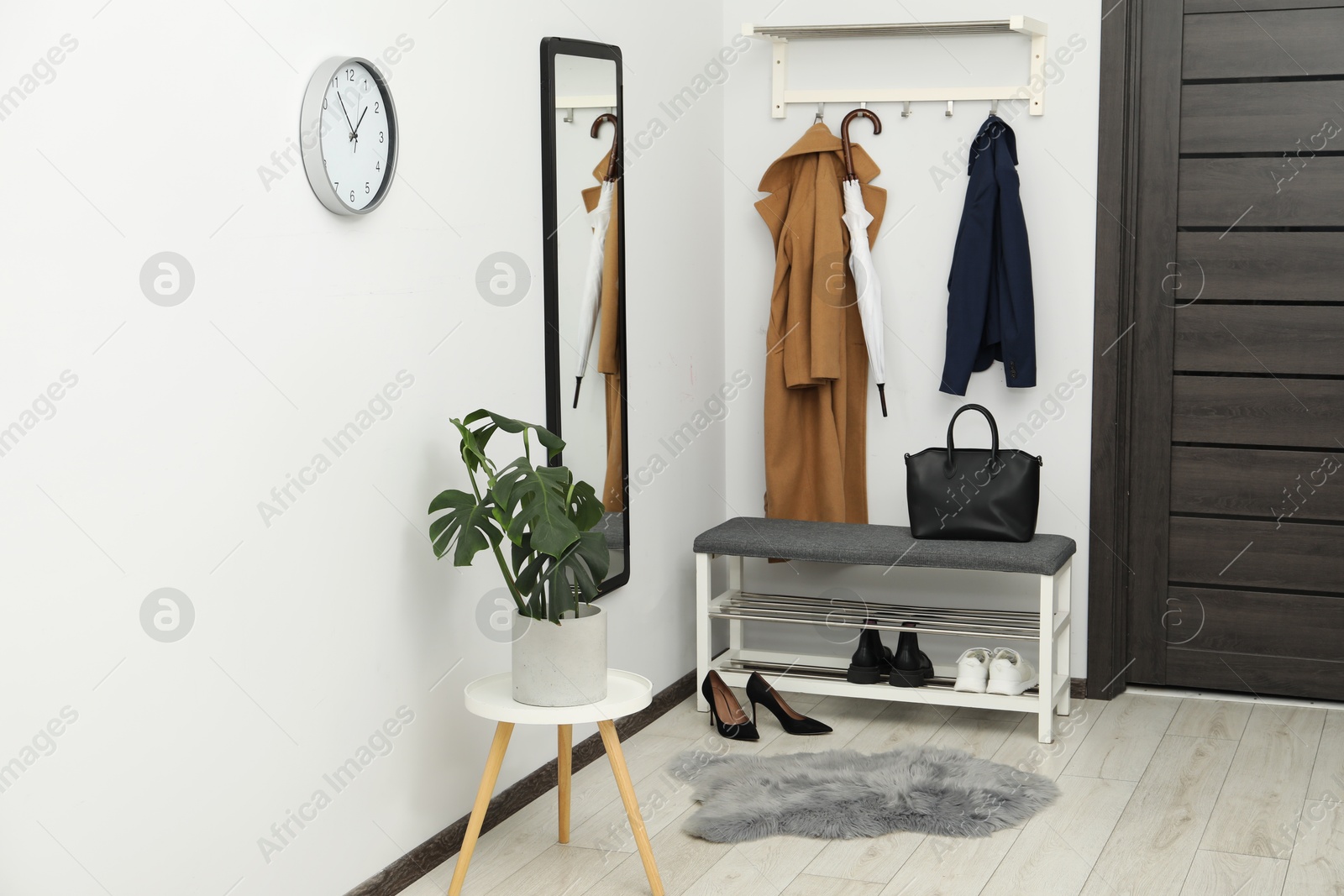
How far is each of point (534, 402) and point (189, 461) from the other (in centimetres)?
102

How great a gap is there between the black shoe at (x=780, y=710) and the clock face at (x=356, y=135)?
170 cm

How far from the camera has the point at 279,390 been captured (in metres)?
2.05

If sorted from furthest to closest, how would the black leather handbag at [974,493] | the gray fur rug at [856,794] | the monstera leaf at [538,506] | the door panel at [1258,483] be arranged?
the door panel at [1258,483] < the black leather handbag at [974,493] < the gray fur rug at [856,794] < the monstera leaf at [538,506]

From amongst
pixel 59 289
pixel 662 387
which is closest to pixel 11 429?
pixel 59 289

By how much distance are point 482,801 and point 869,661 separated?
141 cm

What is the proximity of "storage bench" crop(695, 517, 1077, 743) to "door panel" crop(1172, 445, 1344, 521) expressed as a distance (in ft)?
1.32

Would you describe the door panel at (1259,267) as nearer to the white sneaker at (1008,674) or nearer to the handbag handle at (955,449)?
the handbag handle at (955,449)

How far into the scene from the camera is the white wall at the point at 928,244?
139 inches

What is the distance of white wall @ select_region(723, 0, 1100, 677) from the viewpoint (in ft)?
11.6

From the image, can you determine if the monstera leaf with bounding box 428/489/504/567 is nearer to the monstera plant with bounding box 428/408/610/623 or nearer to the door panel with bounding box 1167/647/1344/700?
the monstera plant with bounding box 428/408/610/623

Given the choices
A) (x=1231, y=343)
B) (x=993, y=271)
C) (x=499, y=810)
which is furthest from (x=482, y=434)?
(x=1231, y=343)

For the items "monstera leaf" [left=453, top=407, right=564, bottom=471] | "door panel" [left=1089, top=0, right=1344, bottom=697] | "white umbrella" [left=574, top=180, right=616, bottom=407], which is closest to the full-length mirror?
"white umbrella" [left=574, top=180, right=616, bottom=407]

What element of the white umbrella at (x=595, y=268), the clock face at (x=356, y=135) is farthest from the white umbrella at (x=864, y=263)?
the clock face at (x=356, y=135)

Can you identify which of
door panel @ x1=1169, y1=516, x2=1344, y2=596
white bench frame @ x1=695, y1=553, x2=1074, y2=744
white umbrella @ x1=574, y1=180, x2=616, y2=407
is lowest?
white bench frame @ x1=695, y1=553, x2=1074, y2=744
